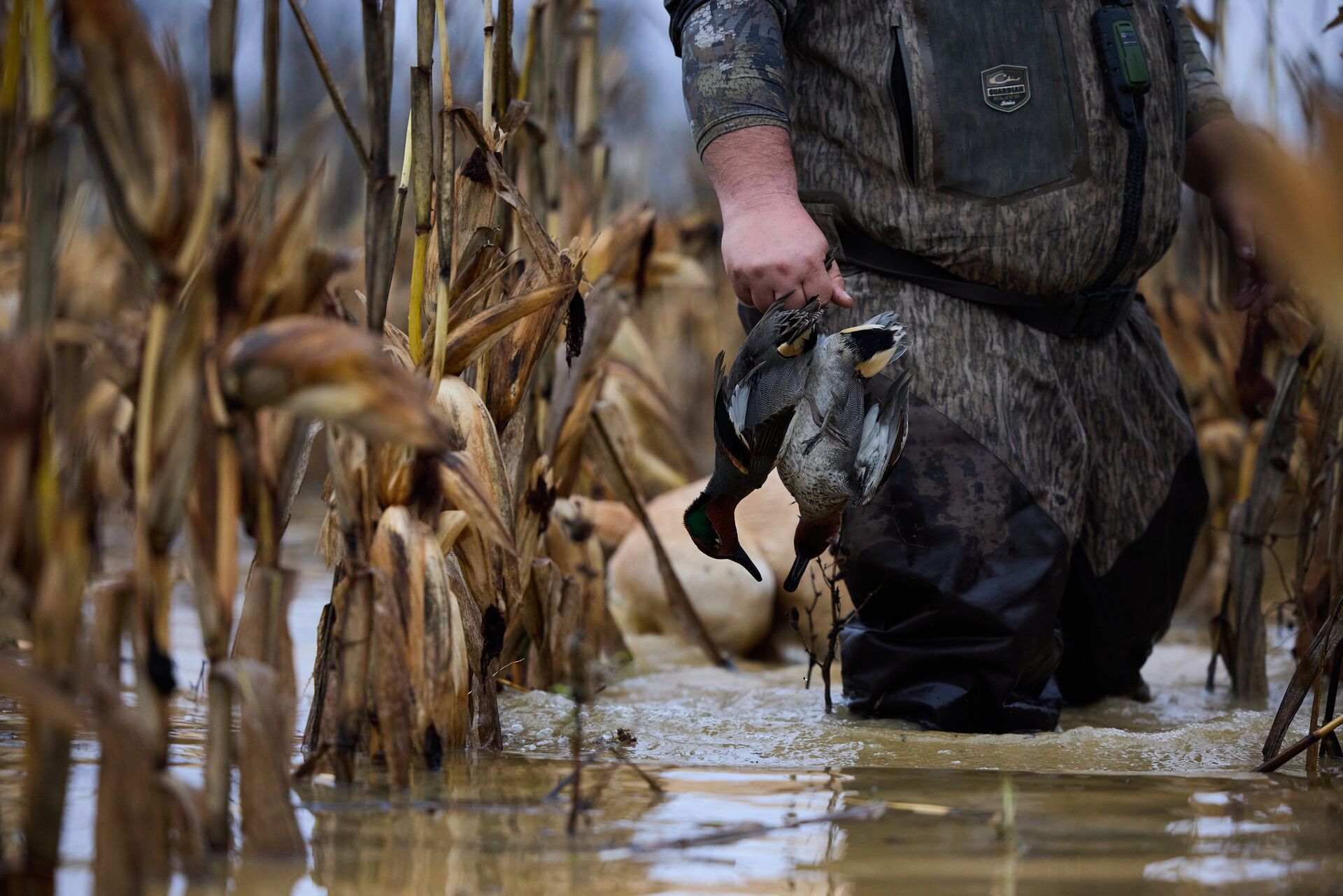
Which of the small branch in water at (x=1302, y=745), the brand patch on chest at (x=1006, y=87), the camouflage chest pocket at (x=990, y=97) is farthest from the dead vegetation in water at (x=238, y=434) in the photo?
the small branch in water at (x=1302, y=745)

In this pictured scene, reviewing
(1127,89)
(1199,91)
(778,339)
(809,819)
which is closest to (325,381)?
(809,819)

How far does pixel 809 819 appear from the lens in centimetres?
137

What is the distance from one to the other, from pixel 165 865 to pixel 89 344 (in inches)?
19.2

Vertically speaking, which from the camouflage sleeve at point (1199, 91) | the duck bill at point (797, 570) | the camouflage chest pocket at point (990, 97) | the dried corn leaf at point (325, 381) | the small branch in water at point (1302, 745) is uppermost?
the camouflage sleeve at point (1199, 91)

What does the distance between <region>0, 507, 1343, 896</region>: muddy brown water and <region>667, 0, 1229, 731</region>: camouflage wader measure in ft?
0.87

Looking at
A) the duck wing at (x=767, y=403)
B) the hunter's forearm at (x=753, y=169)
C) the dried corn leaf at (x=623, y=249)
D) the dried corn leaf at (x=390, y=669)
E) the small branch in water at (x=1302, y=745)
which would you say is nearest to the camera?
the dried corn leaf at (x=390, y=669)

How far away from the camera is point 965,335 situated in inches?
92.9

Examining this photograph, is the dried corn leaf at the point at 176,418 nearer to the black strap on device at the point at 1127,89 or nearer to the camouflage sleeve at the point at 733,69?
the camouflage sleeve at the point at 733,69

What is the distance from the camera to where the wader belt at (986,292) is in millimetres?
2359

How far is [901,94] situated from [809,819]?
1.39m

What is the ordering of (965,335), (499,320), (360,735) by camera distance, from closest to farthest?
(360,735), (499,320), (965,335)

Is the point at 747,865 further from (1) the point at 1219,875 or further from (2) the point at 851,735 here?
(2) the point at 851,735

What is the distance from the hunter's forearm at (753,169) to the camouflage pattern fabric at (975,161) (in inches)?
3.0

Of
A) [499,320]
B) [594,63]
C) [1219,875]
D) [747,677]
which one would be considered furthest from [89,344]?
[594,63]
